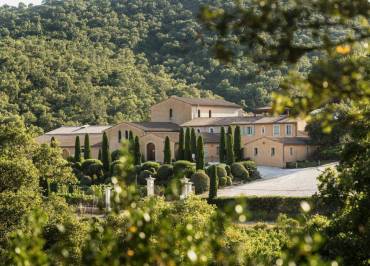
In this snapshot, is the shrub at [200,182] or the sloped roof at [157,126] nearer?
the shrub at [200,182]

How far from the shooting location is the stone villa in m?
53.0

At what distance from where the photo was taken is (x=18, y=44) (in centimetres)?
9719

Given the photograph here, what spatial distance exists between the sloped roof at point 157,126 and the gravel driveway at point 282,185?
13.3 meters

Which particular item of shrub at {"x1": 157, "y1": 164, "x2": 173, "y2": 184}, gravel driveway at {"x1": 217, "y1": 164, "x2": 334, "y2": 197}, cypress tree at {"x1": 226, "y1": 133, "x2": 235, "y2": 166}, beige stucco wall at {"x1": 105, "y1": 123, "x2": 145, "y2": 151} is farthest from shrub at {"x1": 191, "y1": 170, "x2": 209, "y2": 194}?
beige stucco wall at {"x1": 105, "y1": 123, "x2": 145, "y2": 151}

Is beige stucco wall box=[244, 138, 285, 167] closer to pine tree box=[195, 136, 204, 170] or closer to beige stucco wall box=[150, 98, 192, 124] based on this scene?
pine tree box=[195, 136, 204, 170]

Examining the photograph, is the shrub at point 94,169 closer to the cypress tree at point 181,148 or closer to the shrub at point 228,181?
the cypress tree at point 181,148

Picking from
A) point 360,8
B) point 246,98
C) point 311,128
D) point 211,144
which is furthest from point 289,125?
point 360,8

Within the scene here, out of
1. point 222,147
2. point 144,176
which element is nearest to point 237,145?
point 222,147

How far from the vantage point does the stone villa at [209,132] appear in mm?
53031

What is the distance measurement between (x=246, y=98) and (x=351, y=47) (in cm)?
8825

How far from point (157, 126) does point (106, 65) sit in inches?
1516

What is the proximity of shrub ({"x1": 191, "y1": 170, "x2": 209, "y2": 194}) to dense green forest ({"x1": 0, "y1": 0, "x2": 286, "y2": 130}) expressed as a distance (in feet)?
51.6

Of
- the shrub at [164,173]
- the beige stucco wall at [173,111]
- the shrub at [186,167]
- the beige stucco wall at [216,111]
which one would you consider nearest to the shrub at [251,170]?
the shrub at [186,167]

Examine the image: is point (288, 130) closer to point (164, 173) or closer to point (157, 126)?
point (157, 126)
